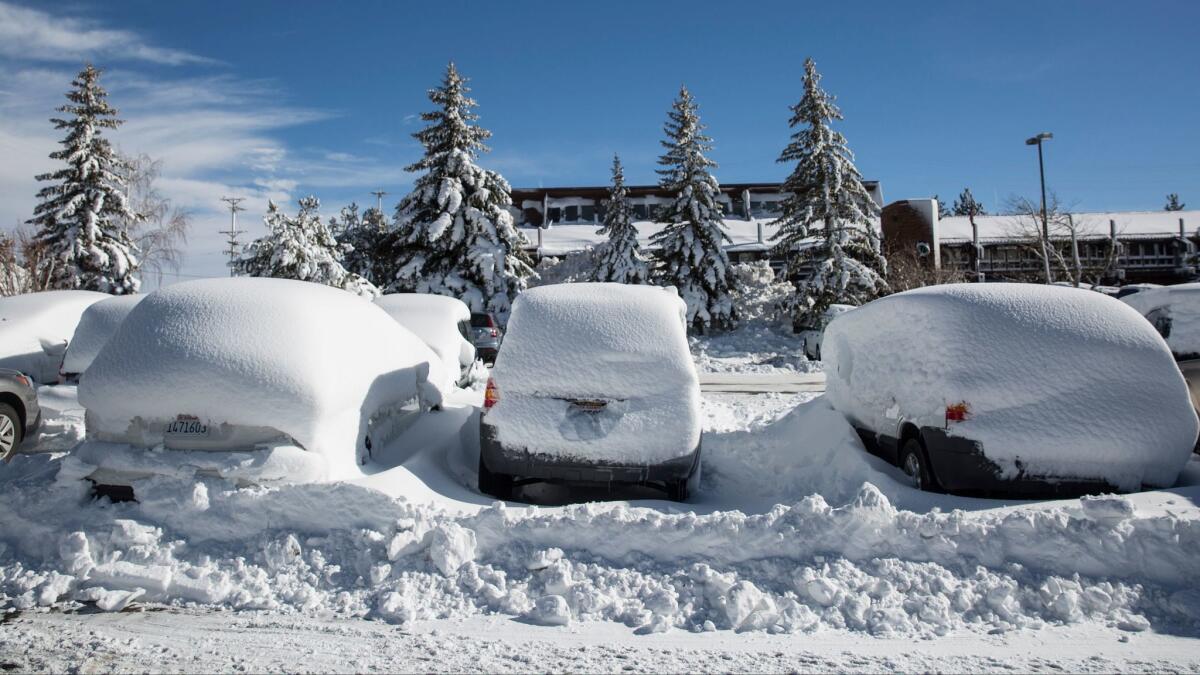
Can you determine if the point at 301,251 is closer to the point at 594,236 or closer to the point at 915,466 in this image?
the point at 594,236

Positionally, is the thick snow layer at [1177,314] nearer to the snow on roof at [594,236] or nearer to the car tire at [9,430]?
the car tire at [9,430]

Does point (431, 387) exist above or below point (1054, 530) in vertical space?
above

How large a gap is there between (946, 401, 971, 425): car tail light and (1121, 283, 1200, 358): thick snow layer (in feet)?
17.2

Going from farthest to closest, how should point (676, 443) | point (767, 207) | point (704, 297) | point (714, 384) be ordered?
point (767, 207), point (704, 297), point (714, 384), point (676, 443)

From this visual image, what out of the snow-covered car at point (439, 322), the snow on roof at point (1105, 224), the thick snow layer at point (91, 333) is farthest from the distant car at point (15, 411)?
the snow on roof at point (1105, 224)

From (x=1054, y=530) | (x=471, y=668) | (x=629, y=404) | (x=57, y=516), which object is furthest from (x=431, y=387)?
(x=1054, y=530)

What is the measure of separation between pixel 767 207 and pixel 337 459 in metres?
46.6

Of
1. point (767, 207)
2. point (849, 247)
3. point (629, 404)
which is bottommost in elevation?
point (629, 404)

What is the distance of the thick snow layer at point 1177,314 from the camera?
8.91m

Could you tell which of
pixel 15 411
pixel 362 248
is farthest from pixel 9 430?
pixel 362 248

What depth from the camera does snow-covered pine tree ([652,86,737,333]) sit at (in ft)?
95.2

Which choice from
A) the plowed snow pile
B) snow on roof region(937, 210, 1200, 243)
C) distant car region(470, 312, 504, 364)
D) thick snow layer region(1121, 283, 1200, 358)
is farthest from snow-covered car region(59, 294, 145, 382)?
snow on roof region(937, 210, 1200, 243)

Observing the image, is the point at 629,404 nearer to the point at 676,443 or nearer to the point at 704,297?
the point at 676,443

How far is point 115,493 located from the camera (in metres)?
5.17
